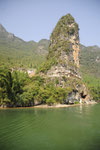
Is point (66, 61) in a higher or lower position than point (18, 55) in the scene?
lower

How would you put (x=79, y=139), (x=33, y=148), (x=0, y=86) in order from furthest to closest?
(x=0, y=86) < (x=79, y=139) < (x=33, y=148)

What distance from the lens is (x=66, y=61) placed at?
6838 centimetres

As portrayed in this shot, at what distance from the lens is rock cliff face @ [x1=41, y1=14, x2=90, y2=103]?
5919cm

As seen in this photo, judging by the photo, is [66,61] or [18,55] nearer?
[66,61]

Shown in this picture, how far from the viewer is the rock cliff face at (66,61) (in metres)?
59.2

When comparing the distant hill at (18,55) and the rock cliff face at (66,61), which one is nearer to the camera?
the rock cliff face at (66,61)

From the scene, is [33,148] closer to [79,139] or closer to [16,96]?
[79,139]

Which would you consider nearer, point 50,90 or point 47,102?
point 47,102

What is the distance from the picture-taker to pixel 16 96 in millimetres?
44875

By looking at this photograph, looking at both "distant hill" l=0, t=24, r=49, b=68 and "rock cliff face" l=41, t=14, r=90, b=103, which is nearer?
"rock cliff face" l=41, t=14, r=90, b=103

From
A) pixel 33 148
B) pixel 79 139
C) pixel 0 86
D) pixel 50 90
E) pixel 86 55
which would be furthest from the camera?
pixel 86 55

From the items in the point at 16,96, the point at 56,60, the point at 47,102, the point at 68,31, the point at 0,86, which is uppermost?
the point at 68,31

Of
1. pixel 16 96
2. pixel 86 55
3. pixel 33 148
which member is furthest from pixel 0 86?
pixel 86 55

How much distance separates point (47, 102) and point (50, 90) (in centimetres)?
612
